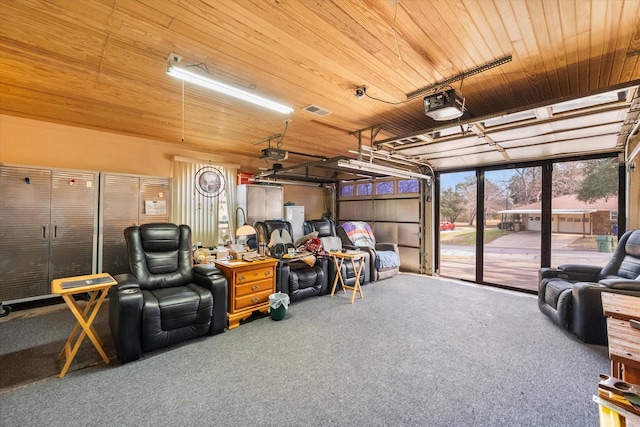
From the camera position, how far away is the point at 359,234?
6.16m

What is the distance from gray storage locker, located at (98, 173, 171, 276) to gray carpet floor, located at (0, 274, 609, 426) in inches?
44.9

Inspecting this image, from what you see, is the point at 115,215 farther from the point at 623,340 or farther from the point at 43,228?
the point at 623,340

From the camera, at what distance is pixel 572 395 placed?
204cm

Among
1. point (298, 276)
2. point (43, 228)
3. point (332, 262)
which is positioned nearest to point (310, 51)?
point (298, 276)

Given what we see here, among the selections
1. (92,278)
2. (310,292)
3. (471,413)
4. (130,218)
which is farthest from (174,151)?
(471,413)

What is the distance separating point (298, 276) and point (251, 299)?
94 centimetres

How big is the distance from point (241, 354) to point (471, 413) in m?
1.96

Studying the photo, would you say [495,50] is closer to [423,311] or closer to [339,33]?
[339,33]

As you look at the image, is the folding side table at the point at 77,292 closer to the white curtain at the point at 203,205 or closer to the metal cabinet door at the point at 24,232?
the metal cabinet door at the point at 24,232

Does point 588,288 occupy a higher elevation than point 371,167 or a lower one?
lower

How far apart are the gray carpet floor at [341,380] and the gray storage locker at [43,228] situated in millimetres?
744

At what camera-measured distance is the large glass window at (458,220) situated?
5.48 metres

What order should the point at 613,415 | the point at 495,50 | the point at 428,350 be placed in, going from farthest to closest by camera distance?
the point at 428,350
the point at 495,50
the point at 613,415

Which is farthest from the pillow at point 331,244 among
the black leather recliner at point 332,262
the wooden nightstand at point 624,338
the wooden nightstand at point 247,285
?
the wooden nightstand at point 624,338
